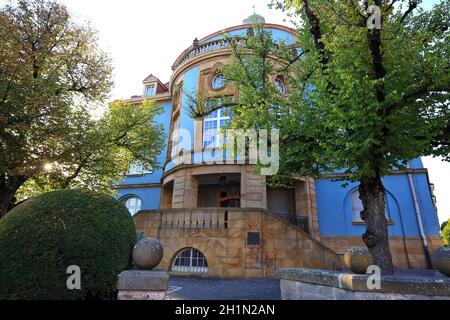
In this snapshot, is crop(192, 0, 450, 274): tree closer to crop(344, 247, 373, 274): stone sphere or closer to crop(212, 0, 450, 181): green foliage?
crop(212, 0, 450, 181): green foliage

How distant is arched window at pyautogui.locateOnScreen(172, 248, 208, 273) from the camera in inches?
397

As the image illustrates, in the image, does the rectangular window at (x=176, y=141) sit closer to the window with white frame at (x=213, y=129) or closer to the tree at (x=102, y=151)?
the tree at (x=102, y=151)

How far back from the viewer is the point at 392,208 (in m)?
15.2

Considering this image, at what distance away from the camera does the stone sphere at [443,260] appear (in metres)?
4.38

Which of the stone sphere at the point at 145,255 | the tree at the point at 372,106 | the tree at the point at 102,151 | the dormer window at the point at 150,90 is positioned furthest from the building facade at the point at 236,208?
the stone sphere at the point at 145,255

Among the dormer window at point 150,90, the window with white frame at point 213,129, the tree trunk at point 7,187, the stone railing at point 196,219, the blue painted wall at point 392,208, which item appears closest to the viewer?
the tree trunk at point 7,187

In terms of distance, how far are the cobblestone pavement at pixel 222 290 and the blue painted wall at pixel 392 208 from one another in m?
8.53

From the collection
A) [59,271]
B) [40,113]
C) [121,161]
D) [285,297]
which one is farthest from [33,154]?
[285,297]

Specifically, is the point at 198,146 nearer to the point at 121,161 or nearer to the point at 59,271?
the point at 121,161

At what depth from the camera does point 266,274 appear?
9.62m

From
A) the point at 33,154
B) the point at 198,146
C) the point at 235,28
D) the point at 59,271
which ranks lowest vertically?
the point at 59,271

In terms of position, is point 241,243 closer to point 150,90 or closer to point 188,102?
point 188,102
